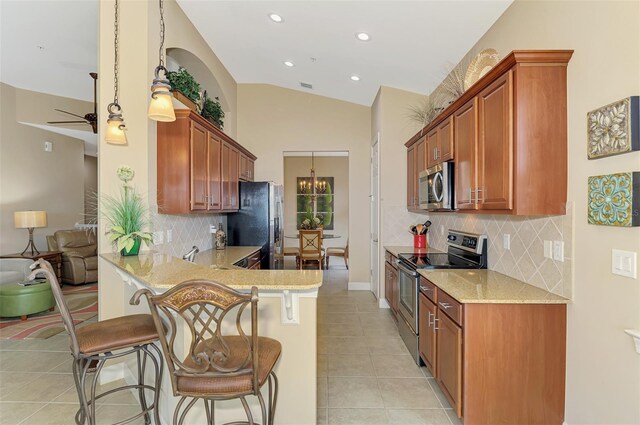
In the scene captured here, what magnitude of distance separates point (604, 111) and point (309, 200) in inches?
310

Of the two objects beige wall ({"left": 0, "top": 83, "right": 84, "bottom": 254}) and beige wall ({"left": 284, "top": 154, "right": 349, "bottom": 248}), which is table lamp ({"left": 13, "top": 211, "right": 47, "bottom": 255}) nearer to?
beige wall ({"left": 0, "top": 83, "right": 84, "bottom": 254})

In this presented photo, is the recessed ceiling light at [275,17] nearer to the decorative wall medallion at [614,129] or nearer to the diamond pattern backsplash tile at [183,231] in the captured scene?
the diamond pattern backsplash tile at [183,231]

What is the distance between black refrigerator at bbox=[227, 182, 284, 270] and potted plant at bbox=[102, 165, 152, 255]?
193 centimetres

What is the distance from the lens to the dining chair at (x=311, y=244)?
664 centimetres

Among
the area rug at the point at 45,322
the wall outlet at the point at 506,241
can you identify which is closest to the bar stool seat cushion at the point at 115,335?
the wall outlet at the point at 506,241

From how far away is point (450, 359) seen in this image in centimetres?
211

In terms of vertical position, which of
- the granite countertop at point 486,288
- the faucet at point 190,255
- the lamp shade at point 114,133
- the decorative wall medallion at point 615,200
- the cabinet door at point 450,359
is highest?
the lamp shade at point 114,133

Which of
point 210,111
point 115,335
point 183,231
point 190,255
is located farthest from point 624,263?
point 210,111

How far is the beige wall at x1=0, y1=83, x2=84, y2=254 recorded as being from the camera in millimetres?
5273

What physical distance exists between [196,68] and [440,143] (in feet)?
10.2

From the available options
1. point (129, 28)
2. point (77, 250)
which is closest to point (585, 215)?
point (129, 28)

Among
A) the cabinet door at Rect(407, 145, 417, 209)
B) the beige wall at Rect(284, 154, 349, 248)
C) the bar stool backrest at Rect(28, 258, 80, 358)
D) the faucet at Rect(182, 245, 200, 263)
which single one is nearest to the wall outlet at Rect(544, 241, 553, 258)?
the cabinet door at Rect(407, 145, 417, 209)

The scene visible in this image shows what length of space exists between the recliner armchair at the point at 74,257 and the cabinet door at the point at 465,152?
6162 mm

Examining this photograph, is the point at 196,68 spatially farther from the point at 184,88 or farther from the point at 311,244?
the point at 311,244
